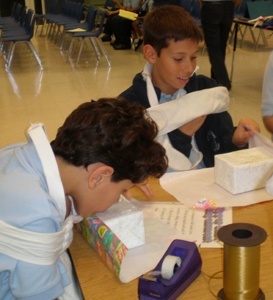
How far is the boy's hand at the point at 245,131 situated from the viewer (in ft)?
5.18

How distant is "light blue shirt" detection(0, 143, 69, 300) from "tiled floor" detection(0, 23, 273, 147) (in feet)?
9.11

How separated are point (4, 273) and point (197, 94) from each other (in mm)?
974

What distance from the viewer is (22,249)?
0.90 meters

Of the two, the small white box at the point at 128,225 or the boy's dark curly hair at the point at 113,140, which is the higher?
the boy's dark curly hair at the point at 113,140

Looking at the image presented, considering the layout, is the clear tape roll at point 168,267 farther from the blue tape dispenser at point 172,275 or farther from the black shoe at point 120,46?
the black shoe at point 120,46

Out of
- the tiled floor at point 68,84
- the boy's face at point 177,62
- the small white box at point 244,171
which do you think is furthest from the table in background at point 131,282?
the tiled floor at point 68,84

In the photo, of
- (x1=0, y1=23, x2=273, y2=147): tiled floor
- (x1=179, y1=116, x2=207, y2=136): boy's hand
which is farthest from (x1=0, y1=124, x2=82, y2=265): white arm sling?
(x1=0, y1=23, x2=273, y2=147): tiled floor

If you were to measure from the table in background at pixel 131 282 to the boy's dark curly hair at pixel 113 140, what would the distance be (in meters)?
0.20

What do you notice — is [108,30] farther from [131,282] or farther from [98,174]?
[131,282]

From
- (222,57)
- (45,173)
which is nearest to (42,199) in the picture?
(45,173)

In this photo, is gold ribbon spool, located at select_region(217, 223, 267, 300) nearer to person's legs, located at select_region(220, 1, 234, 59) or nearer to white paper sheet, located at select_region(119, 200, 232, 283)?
white paper sheet, located at select_region(119, 200, 232, 283)

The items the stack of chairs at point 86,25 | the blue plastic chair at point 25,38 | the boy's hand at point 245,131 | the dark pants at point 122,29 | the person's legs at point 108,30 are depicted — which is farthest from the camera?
the person's legs at point 108,30

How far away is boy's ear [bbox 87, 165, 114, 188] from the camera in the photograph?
41.2 inches

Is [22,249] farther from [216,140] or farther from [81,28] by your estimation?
[81,28]
